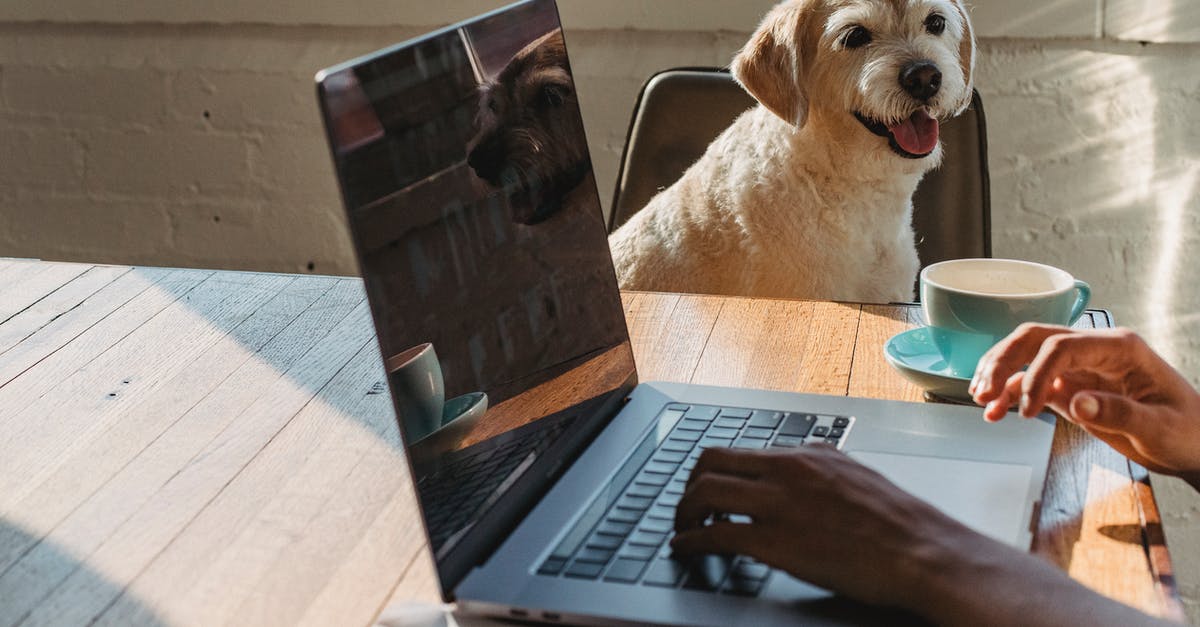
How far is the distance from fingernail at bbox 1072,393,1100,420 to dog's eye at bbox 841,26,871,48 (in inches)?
32.3

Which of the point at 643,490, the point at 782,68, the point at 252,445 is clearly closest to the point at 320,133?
the point at 782,68

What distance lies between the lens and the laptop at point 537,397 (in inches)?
27.8

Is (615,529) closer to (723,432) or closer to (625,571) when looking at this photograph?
(625,571)

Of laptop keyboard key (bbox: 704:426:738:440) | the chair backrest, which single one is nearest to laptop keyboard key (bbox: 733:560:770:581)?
laptop keyboard key (bbox: 704:426:738:440)

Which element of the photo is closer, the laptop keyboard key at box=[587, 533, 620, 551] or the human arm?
the human arm

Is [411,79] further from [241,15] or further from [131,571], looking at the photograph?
[241,15]

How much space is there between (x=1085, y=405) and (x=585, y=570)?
0.37 m

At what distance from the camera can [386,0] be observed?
96.7 inches

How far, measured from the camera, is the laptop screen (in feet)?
2.35

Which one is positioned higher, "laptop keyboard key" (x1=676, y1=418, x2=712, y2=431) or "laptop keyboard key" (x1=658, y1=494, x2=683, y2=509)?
"laptop keyboard key" (x1=658, y1=494, x2=683, y2=509)

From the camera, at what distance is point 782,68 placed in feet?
5.20

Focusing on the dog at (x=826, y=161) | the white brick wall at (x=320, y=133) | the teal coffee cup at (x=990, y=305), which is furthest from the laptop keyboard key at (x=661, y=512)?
the white brick wall at (x=320, y=133)


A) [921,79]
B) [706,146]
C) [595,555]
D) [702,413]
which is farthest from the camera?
[706,146]

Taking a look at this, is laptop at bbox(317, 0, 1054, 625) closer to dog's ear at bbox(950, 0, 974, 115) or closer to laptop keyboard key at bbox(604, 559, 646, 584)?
laptop keyboard key at bbox(604, 559, 646, 584)
